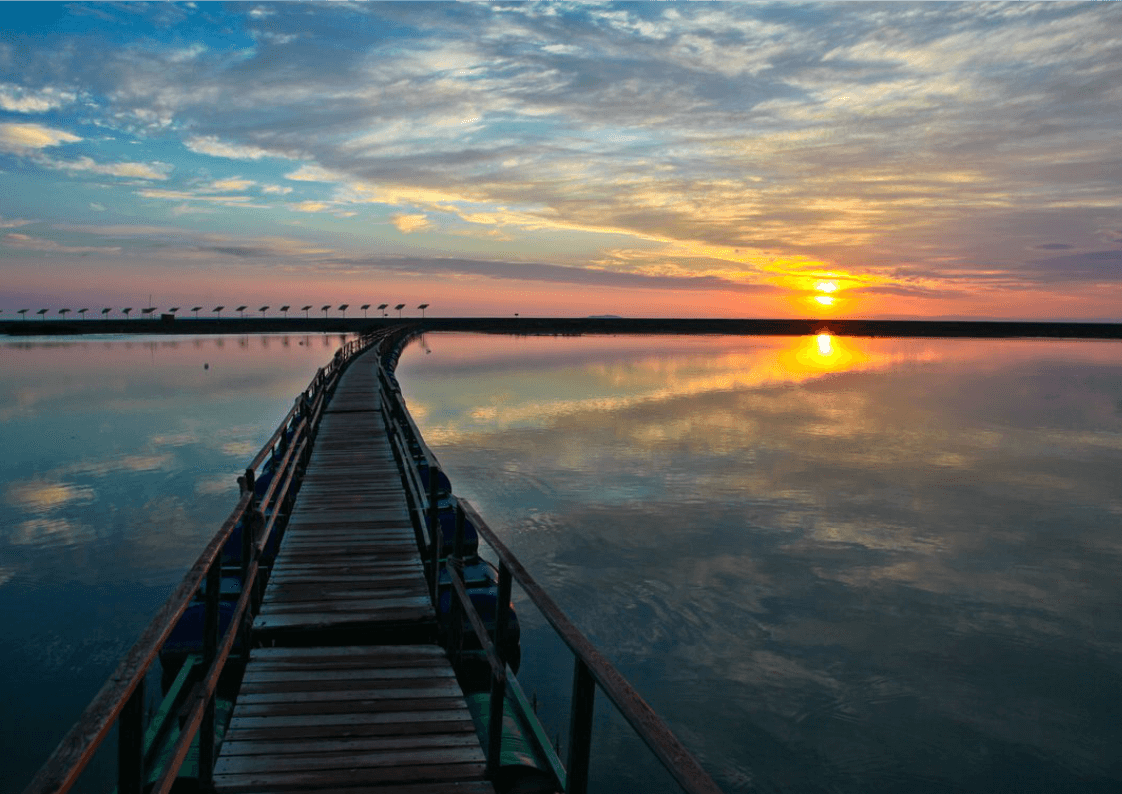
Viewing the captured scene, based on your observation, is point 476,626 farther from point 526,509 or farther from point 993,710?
point 526,509

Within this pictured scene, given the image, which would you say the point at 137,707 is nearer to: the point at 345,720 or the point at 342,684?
the point at 345,720

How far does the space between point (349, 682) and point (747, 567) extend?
9.23 metres

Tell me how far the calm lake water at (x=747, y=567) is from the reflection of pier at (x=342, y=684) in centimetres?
221

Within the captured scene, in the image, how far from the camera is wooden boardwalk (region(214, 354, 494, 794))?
487 centimetres

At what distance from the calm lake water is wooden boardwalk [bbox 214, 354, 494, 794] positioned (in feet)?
8.11

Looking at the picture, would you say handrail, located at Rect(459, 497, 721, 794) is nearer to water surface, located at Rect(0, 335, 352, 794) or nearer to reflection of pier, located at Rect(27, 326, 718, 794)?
reflection of pier, located at Rect(27, 326, 718, 794)

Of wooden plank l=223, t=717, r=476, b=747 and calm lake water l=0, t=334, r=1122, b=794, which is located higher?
wooden plank l=223, t=717, r=476, b=747

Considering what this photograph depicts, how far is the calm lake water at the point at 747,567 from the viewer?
864 centimetres

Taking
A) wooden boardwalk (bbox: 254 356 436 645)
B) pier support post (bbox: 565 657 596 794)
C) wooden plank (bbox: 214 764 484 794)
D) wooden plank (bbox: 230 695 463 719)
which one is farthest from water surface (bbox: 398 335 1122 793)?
pier support post (bbox: 565 657 596 794)

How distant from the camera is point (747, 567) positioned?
13.9 meters

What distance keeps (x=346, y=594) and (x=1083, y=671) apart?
9.26m

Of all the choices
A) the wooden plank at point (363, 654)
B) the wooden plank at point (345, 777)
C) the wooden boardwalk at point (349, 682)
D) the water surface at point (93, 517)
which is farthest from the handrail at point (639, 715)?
the water surface at point (93, 517)

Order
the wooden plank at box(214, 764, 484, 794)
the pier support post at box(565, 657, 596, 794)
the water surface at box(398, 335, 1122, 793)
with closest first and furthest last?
the pier support post at box(565, 657, 596, 794), the wooden plank at box(214, 764, 484, 794), the water surface at box(398, 335, 1122, 793)

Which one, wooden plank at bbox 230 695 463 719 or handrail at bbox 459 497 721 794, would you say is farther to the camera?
wooden plank at bbox 230 695 463 719
